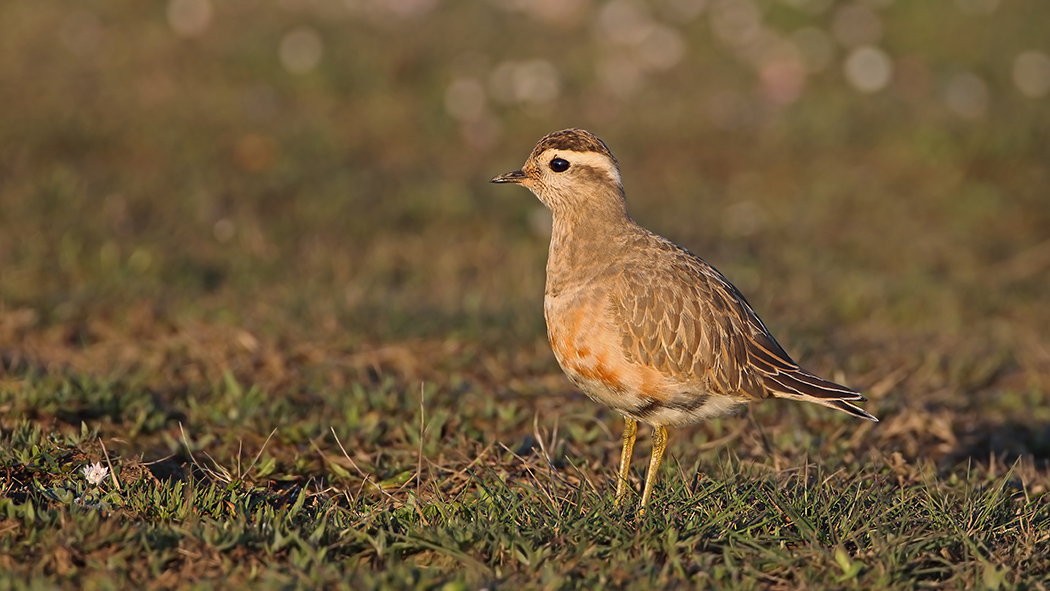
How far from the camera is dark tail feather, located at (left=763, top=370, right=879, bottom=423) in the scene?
16.9ft

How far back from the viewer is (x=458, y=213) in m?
10.1

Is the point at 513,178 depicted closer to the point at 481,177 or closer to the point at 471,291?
the point at 471,291

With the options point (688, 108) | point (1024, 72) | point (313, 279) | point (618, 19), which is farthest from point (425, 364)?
point (1024, 72)

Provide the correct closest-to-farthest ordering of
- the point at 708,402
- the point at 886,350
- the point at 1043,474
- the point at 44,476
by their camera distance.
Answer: the point at 44,476, the point at 708,402, the point at 1043,474, the point at 886,350

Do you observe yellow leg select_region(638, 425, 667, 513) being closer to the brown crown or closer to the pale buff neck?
the pale buff neck

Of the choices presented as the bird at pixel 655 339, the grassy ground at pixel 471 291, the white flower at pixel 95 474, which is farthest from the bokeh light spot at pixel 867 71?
the white flower at pixel 95 474

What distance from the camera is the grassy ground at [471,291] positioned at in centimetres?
427

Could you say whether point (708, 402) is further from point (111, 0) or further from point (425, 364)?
point (111, 0)

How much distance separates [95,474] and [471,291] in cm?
422

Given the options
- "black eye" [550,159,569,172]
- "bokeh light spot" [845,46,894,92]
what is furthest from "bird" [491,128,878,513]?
"bokeh light spot" [845,46,894,92]

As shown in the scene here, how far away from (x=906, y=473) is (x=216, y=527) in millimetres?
3374

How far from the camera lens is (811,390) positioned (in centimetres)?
517

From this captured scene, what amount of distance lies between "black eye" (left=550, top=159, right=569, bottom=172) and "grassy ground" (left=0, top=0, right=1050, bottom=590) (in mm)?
1376

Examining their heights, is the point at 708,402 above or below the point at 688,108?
below
